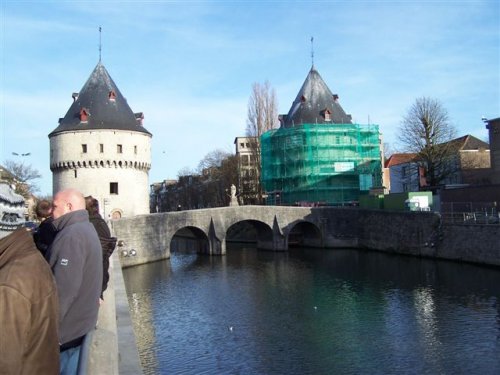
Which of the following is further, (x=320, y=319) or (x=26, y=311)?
(x=320, y=319)

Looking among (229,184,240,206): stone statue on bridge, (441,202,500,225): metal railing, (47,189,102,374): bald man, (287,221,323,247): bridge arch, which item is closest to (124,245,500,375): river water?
(441,202,500,225): metal railing

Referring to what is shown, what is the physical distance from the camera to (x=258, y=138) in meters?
45.8

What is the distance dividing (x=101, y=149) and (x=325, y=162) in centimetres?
1632

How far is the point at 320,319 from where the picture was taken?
15.8 metres

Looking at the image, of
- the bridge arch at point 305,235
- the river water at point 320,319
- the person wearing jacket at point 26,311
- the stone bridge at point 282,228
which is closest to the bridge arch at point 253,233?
the stone bridge at point 282,228

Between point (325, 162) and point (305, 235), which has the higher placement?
point (325, 162)

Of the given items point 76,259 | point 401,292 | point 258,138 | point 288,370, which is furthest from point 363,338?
point 258,138

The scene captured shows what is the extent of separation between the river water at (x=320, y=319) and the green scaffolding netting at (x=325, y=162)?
13882 mm

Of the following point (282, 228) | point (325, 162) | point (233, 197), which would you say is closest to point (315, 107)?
point (325, 162)

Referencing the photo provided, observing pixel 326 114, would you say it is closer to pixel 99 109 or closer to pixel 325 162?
pixel 325 162

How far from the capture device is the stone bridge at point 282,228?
97.8ft

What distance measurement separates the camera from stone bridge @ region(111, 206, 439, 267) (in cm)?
2980

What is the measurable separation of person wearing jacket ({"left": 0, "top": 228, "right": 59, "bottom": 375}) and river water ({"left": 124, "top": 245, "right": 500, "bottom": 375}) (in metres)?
10.0

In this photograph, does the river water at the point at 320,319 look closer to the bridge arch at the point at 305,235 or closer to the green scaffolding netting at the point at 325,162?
the bridge arch at the point at 305,235
